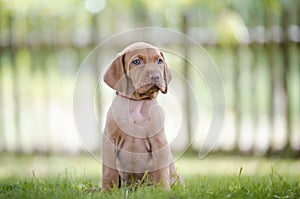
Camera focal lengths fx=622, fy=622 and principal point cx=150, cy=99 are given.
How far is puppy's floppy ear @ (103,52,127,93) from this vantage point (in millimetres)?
4391

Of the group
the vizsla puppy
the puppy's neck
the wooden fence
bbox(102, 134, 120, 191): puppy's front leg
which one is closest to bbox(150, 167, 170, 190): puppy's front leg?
the vizsla puppy

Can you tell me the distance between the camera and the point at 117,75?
4414 mm

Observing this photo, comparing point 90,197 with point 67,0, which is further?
point 67,0

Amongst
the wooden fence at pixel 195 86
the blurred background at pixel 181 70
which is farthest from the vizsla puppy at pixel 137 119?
the wooden fence at pixel 195 86

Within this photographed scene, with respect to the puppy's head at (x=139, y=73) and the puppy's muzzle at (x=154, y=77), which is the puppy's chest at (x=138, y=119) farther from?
the puppy's muzzle at (x=154, y=77)

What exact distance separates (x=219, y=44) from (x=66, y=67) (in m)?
2.66

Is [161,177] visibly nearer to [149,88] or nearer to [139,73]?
[149,88]

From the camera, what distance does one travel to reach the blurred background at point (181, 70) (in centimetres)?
970

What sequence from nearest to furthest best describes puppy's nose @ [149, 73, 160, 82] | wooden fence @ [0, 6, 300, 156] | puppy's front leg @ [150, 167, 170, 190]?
puppy's nose @ [149, 73, 160, 82] → puppy's front leg @ [150, 167, 170, 190] → wooden fence @ [0, 6, 300, 156]

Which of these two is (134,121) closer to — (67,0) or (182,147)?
(182,147)

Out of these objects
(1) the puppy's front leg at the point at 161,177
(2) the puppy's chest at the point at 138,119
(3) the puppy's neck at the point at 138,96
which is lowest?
(1) the puppy's front leg at the point at 161,177

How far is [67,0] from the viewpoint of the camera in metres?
10.5

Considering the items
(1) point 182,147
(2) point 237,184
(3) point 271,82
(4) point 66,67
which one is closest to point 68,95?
(4) point 66,67

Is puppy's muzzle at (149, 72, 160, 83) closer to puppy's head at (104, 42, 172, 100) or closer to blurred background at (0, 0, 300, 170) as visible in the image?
puppy's head at (104, 42, 172, 100)
